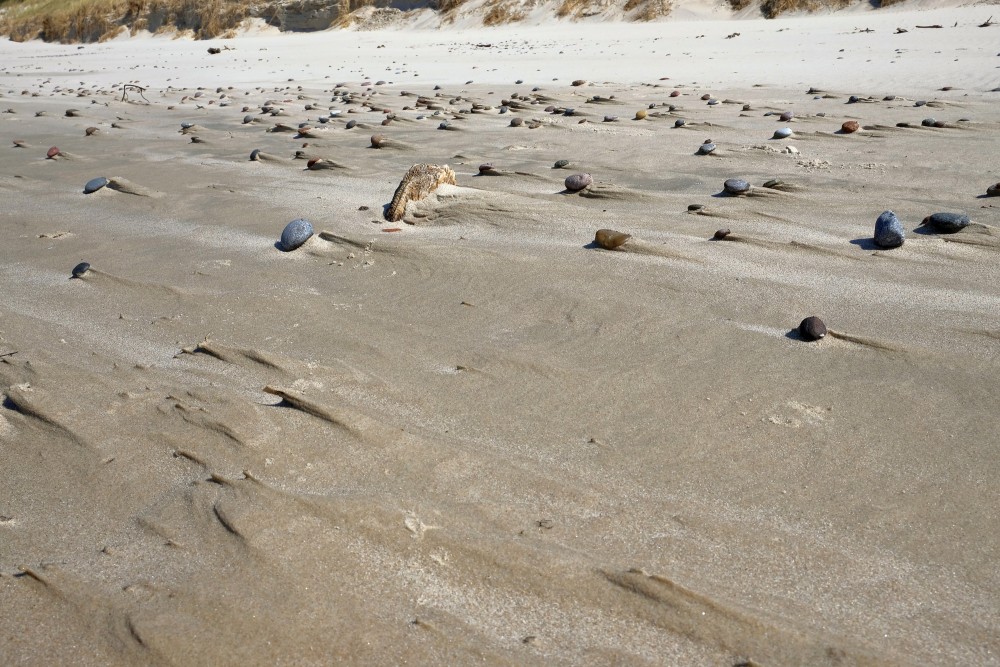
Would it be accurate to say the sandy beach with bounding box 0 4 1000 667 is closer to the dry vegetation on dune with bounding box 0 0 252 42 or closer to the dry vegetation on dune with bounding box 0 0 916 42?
the dry vegetation on dune with bounding box 0 0 916 42

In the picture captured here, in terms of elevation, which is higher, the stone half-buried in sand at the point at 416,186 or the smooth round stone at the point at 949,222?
the stone half-buried in sand at the point at 416,186

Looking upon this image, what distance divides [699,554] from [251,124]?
6912 millimetres

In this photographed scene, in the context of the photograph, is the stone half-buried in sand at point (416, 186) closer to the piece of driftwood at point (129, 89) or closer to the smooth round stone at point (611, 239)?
the smooth round stone at point (611, 239)

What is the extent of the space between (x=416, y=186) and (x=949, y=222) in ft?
7.67

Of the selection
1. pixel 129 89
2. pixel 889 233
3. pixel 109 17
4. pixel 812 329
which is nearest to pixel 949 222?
pixel 889 233

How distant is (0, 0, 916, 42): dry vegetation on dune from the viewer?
14.8m

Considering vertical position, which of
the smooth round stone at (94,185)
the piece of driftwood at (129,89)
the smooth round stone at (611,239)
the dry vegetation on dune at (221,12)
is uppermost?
the dry vegetation on dune at (221,12)

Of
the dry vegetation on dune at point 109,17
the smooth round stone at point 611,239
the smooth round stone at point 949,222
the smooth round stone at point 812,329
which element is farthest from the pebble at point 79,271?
the dry vegetation on dune at point 109,17

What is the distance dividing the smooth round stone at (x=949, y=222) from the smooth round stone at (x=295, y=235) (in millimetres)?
2627

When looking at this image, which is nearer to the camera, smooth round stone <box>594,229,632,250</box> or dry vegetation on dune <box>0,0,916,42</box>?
smooth round stone <box>594,229,632,250</box>

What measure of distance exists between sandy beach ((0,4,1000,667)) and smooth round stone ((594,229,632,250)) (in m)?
0.04

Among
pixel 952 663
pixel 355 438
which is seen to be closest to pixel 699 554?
pixel 952 663

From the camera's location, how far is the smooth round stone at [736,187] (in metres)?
3.88

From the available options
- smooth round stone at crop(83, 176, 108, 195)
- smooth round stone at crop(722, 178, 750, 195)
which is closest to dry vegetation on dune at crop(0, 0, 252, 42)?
smooth round stone at crop(83, 176, 108, 195)
